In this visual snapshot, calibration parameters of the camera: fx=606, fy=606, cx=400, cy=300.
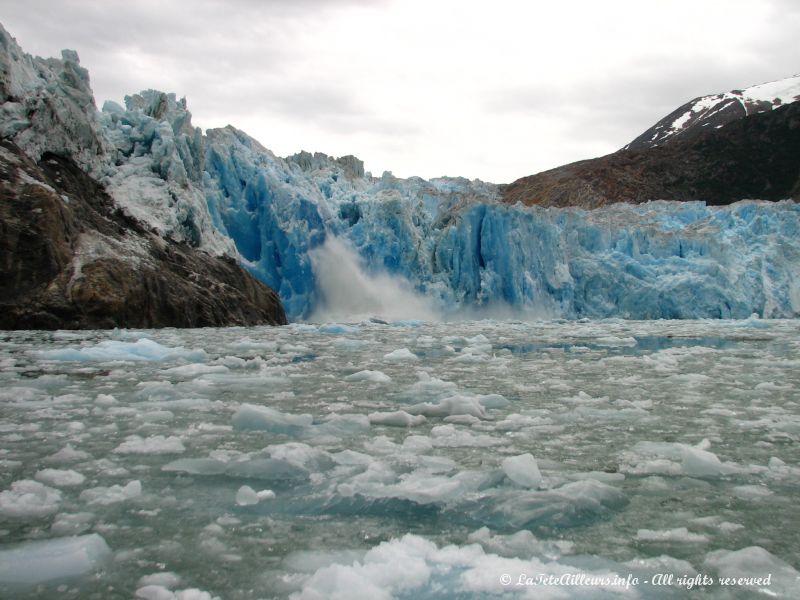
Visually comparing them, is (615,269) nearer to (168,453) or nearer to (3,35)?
(3,35)

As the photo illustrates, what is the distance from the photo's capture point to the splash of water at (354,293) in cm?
2855

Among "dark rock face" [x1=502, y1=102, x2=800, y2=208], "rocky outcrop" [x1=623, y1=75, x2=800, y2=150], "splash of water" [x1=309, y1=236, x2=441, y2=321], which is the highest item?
"rocky outcrop" [x1=623, y1=75, x2=800, y2=150]

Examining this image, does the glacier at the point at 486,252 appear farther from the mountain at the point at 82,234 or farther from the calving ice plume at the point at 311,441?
the calving ice plume at the point at 311,441

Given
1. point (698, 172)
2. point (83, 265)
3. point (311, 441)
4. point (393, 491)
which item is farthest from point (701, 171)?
point (393, 491)

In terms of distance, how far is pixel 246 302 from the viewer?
22.1m

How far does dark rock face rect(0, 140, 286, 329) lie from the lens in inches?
594

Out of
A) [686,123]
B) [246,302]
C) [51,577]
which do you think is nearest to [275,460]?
[51,577]

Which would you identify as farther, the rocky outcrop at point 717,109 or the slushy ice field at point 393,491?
the rocky outcrop at point 717,109

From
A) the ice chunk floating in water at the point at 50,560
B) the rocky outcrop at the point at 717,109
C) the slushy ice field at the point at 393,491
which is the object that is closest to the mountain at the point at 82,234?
the slushy ice field at the point at 393,491

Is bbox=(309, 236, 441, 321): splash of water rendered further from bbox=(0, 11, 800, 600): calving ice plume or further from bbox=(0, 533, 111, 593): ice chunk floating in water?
bbox=(0, 533, 111, 593): ice chunk floating in water

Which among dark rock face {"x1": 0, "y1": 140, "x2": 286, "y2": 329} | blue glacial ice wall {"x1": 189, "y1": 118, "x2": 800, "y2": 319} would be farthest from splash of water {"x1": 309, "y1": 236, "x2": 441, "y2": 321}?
dark rock face {"x1": 0, "y1": 140, "x2": 286, "y2": 329}

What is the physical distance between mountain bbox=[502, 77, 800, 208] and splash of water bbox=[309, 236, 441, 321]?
4591 centimetres

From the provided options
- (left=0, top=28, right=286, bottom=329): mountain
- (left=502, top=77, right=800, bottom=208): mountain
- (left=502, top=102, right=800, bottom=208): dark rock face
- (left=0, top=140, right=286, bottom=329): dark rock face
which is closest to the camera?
(left=0, top=140, right=286, bottom=329): dark rock face

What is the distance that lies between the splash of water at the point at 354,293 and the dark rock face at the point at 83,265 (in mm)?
7427
